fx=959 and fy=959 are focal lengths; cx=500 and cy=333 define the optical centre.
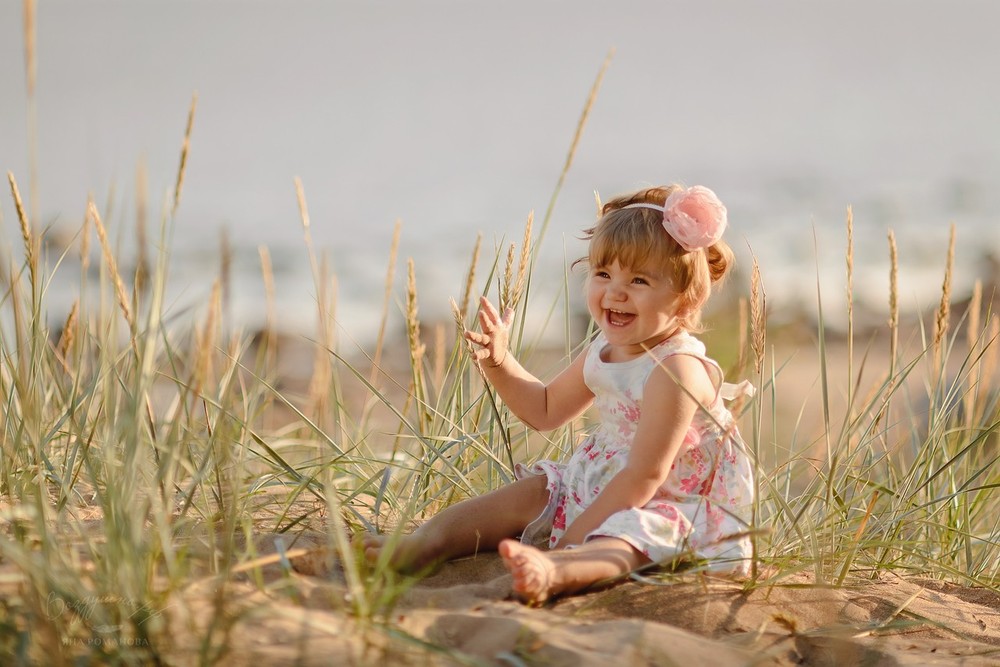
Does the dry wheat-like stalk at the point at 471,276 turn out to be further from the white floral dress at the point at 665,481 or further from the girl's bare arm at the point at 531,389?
the white floral dress at the point at 665,481

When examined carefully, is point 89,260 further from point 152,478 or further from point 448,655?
point 448,655

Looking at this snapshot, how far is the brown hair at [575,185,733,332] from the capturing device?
6.66 feet

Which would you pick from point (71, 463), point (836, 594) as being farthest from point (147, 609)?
point (836, 594)

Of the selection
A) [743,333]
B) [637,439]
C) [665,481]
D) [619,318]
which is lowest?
[665,481]

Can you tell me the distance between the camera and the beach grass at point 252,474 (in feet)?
4.43

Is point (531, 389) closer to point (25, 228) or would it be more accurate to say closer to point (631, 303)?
point (631, 303)

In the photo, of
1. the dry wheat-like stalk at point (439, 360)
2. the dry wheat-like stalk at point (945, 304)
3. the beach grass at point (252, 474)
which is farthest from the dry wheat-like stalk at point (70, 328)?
the dry wheat-like stalk at point (945, 304)

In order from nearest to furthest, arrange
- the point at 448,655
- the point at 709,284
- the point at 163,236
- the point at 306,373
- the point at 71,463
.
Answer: the point at 448,655 → the point at 163,236 → the point at 71,463 → the point at 709,284 → the point at 306,373

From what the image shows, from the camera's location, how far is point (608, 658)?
1.40 meters

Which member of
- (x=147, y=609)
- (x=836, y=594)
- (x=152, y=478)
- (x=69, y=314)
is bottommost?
(x=836, y=594)

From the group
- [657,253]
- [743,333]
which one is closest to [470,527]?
[657,253]

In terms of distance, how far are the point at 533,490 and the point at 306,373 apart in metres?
5.94

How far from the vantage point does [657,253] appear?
203 centimetres

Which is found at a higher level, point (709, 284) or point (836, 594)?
point (709, 284)
